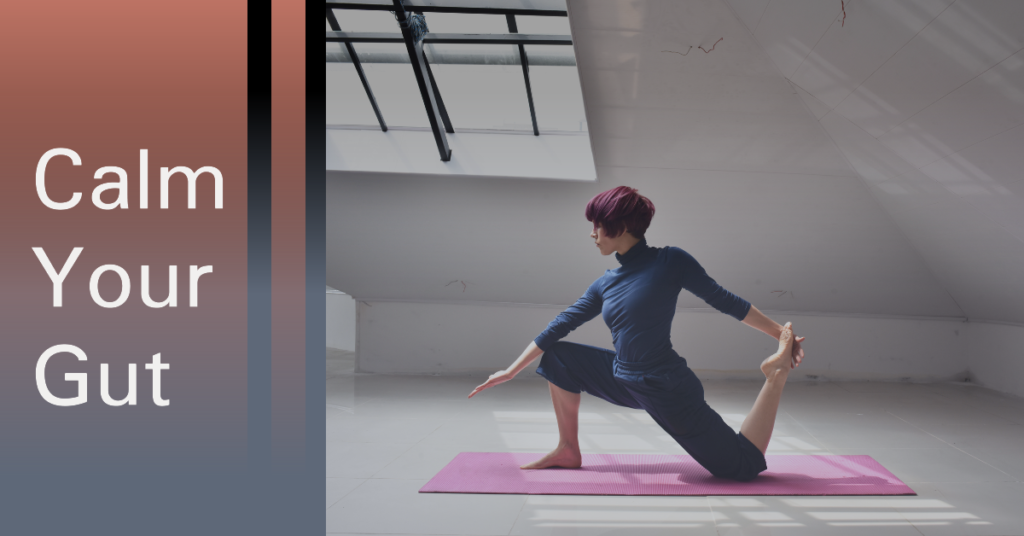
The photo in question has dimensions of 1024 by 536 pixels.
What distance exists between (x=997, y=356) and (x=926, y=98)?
382cm

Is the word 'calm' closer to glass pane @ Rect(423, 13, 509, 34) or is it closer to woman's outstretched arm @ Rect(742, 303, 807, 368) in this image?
woman's outstretched arm @ Rect(742, 303, 807, 368)

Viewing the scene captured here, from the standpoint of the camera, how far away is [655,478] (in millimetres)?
2611

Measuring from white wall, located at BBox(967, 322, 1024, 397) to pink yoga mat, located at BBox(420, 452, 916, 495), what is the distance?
10.5ft

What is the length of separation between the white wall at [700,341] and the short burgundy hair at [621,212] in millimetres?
3533

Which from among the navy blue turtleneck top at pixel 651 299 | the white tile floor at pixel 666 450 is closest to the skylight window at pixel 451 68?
the white tile floor at pixel 666 450

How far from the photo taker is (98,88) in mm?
1399

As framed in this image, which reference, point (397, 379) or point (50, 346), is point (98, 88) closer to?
point (50, 346)

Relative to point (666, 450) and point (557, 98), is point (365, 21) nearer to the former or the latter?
point (557, 98)

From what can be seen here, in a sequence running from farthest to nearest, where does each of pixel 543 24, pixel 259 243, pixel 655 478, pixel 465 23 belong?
pixel 465 23
pixel 543 24
pixel 655 478
pixel 259 243

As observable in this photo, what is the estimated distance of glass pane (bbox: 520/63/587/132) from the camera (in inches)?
180

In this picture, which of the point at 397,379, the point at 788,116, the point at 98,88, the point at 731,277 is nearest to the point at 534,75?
the point at 788,116

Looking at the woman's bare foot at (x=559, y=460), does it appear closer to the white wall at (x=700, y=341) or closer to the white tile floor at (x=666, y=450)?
the white tile floor at (x=666, y=450)

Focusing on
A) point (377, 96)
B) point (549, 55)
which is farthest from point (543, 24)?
point (377, 96)

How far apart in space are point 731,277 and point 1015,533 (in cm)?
364
